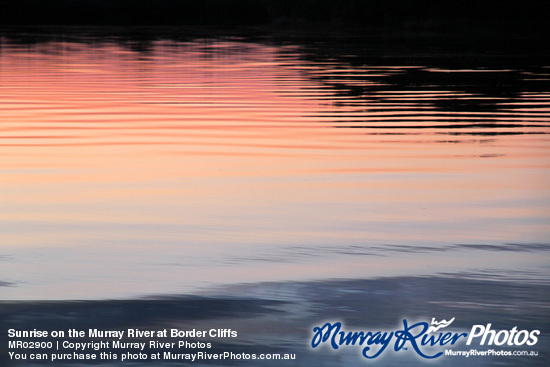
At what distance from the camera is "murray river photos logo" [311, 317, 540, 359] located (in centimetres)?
504

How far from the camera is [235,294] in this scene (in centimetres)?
595

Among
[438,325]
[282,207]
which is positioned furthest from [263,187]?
[438,325]

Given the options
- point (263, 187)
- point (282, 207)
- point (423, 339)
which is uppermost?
point (263, 187)

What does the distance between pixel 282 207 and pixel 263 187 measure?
86 centimetres

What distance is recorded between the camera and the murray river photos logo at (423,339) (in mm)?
5035

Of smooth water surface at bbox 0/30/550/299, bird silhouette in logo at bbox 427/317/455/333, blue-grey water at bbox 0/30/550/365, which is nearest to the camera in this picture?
bird silhouette in logo at bbox 427/317/455/333

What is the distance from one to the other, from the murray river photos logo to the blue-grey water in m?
0.11

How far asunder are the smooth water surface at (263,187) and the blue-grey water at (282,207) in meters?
0.02

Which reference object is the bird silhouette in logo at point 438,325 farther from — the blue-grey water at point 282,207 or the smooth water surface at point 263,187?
the smooth water surface at point 263,187

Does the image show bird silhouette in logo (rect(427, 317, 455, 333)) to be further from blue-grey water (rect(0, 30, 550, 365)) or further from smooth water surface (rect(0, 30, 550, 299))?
smooth water surface (rect(0, 30, 550, 299))

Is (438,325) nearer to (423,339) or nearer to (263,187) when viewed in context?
(423,339)

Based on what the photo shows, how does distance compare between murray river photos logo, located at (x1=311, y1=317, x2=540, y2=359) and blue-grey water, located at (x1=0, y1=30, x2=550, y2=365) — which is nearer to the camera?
murray river photos logo, located at (x1=311, y1=317, x2=540, y2=359)

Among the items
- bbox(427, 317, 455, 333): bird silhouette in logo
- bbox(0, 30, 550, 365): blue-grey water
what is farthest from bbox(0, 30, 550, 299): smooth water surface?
bbox(427, 317, 455, 333): bird silhouette in logo

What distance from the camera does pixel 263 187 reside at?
9273 mm
